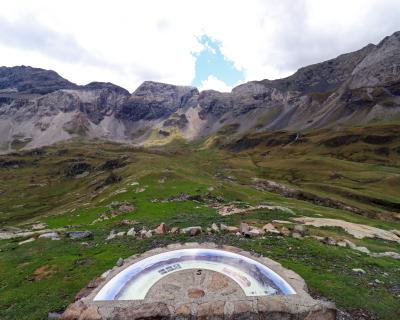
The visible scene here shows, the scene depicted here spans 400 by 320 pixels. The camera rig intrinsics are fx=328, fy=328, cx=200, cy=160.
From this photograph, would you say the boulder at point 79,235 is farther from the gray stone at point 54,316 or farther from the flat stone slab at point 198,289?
the gray stone at point 54,316

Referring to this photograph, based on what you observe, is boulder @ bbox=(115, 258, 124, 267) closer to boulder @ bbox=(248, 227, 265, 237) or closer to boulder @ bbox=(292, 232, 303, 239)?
boulder @ bbox=(248, 227, 265, 237)

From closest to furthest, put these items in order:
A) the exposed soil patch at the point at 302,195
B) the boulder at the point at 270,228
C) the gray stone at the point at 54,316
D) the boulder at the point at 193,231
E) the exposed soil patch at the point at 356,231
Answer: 1. the gray stone at the point at 54,316
2. the boulder at the point at 193,231
3. the boulder at the point at 270,228
4. the exposed soil patch at the point at 356,231
5. the exposed soil patch at the point at 302,195

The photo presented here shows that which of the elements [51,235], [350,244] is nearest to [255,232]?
[350,244]

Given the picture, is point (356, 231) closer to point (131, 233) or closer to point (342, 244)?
point (342, 244)

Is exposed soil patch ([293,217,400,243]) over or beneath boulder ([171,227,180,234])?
beneath

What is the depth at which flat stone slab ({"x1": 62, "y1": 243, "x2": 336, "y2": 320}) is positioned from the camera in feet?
66.4

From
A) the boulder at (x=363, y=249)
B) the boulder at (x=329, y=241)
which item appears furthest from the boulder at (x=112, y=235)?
the boulder at (x=363, y=249)

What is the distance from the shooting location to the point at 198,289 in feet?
79.6

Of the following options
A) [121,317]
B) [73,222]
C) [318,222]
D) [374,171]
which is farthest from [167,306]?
[374,171]

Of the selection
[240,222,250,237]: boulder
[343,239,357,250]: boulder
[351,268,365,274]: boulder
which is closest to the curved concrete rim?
[240,222,250,237]: boulder

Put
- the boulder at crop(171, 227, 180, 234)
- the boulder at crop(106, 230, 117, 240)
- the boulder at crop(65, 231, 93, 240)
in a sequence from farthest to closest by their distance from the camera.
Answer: the boulder at crop(65, 231, 93, 240) < the boulder at crop(106, 230, 117, 240) < the boulder at crop(171, 227, 180, 234)

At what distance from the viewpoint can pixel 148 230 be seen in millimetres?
38406

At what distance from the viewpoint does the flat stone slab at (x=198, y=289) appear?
2025 centimetres

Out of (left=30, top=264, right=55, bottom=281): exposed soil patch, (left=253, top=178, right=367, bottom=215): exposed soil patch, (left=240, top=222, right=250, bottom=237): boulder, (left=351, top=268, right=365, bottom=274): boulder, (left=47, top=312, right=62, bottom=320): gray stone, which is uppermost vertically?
(left=240, top=222, right=250, bottom=237): boulder
